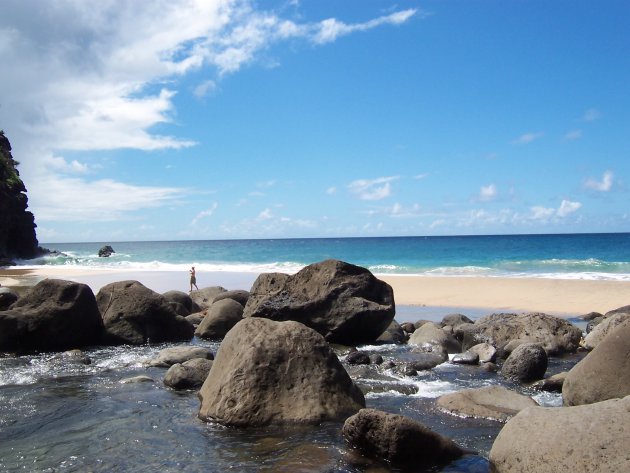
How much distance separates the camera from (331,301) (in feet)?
48.1

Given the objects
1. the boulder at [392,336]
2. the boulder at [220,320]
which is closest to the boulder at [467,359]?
the boulder at [392,336]

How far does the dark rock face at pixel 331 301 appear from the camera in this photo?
14.5m

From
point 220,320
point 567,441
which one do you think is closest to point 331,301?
point 220,320

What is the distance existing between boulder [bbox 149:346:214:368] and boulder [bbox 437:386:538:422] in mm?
5355

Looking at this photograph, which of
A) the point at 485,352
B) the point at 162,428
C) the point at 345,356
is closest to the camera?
the point at 162,428

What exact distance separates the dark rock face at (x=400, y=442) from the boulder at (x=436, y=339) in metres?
7.45

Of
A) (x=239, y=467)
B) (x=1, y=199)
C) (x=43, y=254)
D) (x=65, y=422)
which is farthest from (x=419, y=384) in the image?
(x=43, y=254)

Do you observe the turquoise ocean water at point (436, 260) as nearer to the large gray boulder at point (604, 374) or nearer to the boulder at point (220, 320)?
the boulder at point (220, 320)

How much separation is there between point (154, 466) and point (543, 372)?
774 centimetres

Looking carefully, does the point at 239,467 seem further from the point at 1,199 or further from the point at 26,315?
the point at 1,199

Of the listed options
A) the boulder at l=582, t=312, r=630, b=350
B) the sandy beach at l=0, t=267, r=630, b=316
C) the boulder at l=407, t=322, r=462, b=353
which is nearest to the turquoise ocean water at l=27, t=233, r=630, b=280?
the sandy beach at l=0, t=267, r=630, b=316

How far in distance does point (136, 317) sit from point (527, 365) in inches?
389

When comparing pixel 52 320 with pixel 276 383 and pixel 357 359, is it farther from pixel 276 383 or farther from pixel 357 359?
pixel 276 383

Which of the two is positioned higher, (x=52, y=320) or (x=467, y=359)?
(x=52, y=320)
